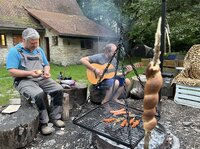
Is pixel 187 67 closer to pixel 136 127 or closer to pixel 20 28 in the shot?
pixel 136 127

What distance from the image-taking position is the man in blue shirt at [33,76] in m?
2.46

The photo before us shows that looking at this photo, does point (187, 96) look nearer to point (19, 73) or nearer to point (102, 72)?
point (102, 72)

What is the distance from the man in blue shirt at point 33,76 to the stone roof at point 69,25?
7.39 metres

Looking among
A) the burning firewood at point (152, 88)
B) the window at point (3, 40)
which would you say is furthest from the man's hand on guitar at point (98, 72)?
the window at point (3, 40)

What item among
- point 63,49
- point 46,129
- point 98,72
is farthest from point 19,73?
point 63,49

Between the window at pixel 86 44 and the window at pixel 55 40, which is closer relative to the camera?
the window at pixel 55 40

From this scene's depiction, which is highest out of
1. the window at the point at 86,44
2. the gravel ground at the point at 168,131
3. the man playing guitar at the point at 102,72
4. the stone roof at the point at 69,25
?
the stone roof at the point at 69,25

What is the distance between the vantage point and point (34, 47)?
2617 mm

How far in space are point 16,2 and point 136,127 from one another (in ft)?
37.4

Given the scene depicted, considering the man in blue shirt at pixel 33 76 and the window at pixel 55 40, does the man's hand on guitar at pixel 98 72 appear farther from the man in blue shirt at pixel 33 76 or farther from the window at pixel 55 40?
the window at pixel 55 40

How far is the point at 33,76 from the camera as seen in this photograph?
2512mm

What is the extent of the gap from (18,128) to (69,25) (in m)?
10.1

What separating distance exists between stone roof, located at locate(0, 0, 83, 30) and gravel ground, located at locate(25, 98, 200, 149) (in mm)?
7795

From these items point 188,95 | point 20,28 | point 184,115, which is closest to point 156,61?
point 184,115
